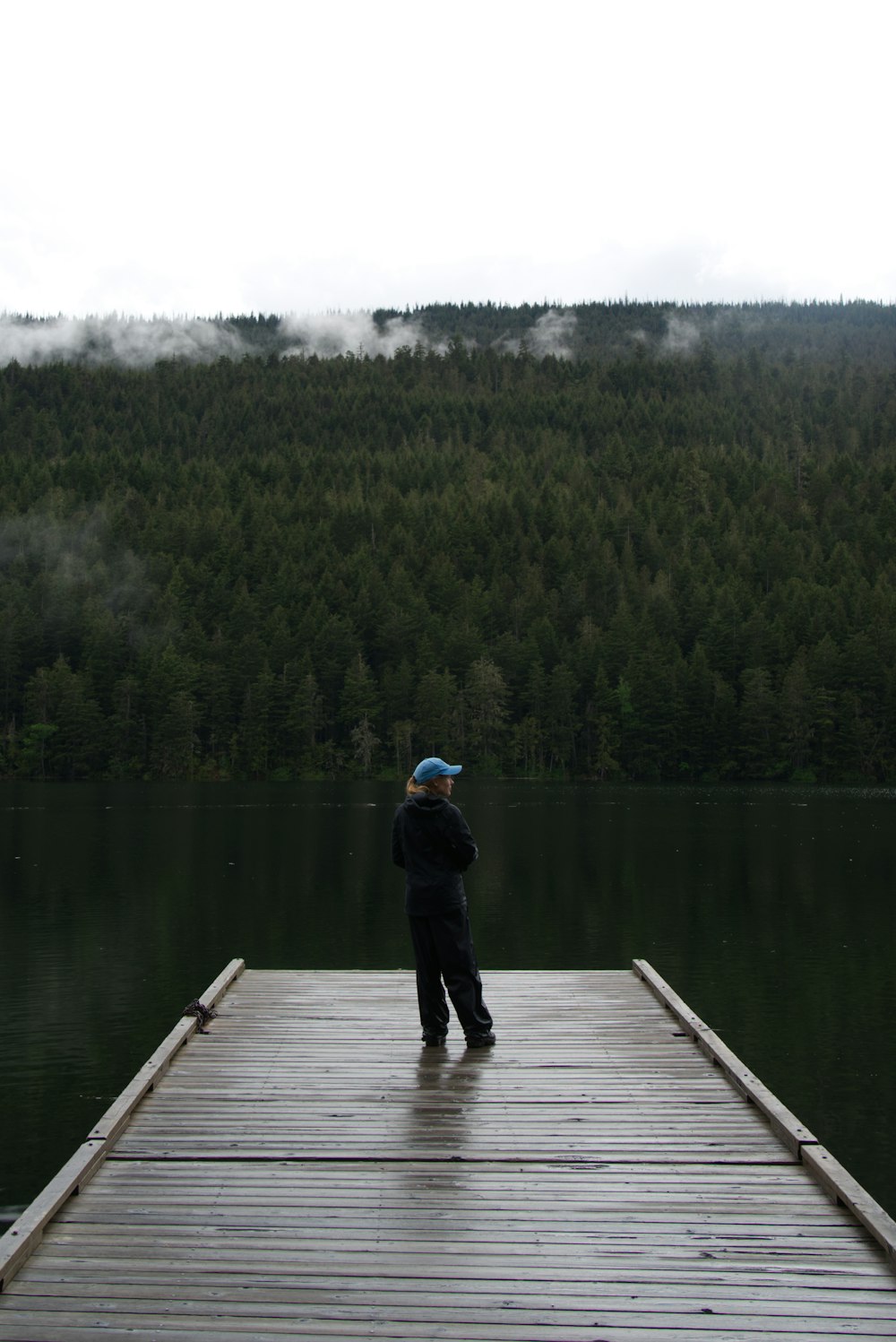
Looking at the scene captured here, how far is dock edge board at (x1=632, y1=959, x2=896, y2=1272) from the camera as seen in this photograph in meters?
6.82

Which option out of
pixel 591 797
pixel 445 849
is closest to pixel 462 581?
pixel 591 797

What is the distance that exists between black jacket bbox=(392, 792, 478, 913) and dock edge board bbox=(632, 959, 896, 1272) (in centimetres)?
269

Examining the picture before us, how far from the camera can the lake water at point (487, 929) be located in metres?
14.3

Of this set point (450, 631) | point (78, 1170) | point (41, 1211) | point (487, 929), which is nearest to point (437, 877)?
point (78, 1170)

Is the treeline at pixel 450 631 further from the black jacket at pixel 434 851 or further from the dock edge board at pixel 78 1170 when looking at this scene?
the dock edge board at pixel 78 1170

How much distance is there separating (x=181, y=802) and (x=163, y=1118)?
63.3m

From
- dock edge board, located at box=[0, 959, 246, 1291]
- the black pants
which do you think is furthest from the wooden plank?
the black pants

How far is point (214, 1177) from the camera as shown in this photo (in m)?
7.74

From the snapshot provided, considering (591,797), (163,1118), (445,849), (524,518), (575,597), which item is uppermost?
(524,518)

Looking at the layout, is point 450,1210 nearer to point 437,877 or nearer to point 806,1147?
point 806,1147

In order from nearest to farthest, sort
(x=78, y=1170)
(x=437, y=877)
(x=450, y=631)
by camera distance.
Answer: (x=78, y=1170), (x=437, y=877), (x=450, y=631)

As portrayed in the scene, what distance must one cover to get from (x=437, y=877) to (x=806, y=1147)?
3808 millimetres

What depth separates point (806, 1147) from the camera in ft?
26.5

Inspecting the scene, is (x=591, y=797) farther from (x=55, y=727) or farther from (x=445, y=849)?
(x=445, y=849)
